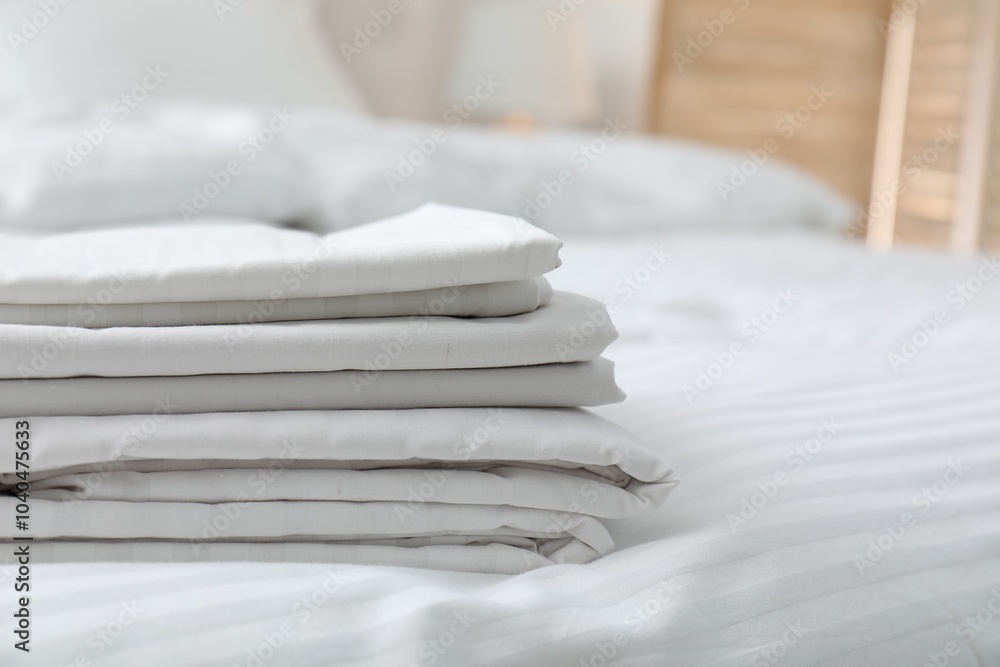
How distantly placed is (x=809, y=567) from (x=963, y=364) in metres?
0.42

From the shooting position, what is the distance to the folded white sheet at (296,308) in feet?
1.64

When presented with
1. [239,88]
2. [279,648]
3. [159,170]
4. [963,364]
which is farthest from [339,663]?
[239,88]

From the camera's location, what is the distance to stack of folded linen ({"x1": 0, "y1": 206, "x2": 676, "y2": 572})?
0.48 m

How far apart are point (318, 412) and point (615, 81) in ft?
9.50

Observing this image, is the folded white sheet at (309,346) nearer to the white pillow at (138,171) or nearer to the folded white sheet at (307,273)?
the folded white sheet at (307,273)

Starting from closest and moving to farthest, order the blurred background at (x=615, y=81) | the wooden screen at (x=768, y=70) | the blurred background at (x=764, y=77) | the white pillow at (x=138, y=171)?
the white pillow at (x=138, y=171) < the blurred background at (x=615, y=81) < the blurred background at (x=764, y=77) < the wooden screen at (x=768, y=70)

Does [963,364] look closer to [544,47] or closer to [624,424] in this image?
[624,424]

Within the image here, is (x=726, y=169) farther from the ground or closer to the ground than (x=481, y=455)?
farther from the ground

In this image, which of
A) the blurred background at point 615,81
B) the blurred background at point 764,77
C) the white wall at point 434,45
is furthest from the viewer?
the blurred background at point 764,77

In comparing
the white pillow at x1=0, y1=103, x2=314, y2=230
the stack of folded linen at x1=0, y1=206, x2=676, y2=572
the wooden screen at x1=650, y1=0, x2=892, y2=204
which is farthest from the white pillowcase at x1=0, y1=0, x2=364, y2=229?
the wooden screen at x1=650, y1=0, x2=892, y2=204

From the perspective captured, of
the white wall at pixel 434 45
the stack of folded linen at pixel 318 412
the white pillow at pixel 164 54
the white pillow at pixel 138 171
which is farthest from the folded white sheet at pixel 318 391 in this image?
the white wall at pixel 434 45

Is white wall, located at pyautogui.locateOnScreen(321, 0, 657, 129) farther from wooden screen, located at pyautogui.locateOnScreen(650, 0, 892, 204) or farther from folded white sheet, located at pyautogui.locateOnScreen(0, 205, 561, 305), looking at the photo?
folded white sheet, located at pyautogui.locateOnScreen(0, 205, 561, 305)

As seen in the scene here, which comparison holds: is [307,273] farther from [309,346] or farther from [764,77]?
[764,77]

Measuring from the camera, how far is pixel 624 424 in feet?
2.20
